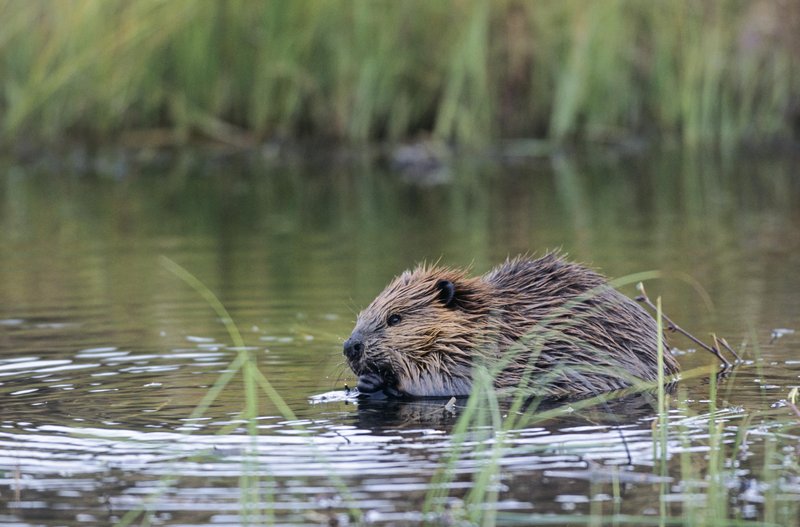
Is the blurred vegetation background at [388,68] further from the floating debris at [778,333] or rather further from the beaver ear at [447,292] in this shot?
the beaver ear at [447,292]

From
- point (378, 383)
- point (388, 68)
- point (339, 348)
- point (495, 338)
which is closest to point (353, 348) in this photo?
point (378, 383)

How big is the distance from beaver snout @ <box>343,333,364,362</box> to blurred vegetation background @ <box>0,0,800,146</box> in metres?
8.90

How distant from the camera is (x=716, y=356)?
543 cm

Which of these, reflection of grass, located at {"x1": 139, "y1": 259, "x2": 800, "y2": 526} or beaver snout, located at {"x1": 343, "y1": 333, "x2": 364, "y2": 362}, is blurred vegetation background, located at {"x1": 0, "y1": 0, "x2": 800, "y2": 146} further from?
reflection of grass, located at {"x1": 139, "y1": 259, "x2": 800, "y2": 526}

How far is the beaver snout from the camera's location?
16.8 feet

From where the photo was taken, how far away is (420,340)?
5.18 m

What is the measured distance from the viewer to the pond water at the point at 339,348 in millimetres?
3508

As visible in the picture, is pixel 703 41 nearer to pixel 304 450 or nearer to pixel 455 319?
pixel 455 319

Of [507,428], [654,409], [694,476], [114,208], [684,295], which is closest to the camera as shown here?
[694,476]

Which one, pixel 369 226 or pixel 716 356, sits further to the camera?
pixel 369 226

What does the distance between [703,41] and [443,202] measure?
12.8 feet

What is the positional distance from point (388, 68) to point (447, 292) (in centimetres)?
886

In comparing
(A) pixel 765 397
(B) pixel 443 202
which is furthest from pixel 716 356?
(B) pixel 443 202

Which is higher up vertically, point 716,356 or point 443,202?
point 443,202
